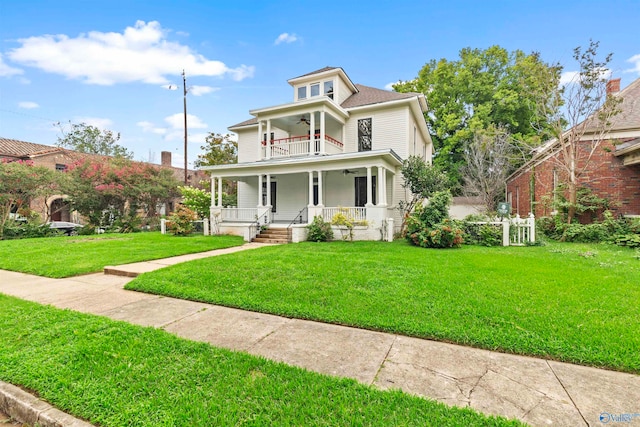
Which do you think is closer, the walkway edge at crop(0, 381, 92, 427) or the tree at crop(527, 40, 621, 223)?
the walkway edge at crop(0, 381, 92, 427)

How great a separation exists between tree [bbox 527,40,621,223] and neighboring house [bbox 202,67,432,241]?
5.31m

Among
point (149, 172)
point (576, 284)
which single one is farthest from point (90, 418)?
point (149, 172)

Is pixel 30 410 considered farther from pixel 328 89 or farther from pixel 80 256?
pixel 328 89

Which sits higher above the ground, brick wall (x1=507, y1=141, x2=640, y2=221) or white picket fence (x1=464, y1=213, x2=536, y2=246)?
brick wall (x1=507, y1=141, x2=640, y2=221)

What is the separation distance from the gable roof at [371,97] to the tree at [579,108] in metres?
5.39

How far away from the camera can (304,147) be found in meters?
15.1

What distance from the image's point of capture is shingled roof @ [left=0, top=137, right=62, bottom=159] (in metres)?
22.4

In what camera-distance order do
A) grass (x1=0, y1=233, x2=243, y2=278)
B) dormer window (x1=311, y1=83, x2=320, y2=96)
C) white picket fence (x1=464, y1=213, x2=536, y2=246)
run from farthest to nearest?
dormer window (x1=311, y1=83, x2=320, y2=96) → white picket fence (x1=464, y1=213, x2=536, y2=246) → grass (x1=0, y1=233, x2=243, y2=278)

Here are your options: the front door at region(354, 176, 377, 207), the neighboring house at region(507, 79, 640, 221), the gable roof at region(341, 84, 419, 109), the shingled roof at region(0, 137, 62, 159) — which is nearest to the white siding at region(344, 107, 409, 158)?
the gable roof at region(341, 84, 419, 109)

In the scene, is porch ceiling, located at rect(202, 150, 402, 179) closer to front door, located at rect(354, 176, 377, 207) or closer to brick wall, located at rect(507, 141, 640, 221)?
front door, located at rect(354, 176, 377, 207)

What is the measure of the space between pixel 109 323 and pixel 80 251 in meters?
7.76

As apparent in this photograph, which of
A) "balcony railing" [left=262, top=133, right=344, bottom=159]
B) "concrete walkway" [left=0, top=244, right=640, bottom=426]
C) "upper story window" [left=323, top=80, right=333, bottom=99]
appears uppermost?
"upper story window" [left=323, top=80, right=333, bottom=99]

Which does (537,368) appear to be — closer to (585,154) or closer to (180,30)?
(585,154)

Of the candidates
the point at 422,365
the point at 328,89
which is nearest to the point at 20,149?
the point at 328,89
